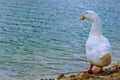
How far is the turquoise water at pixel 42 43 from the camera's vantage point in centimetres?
1656

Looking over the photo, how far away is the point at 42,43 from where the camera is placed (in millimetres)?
24438

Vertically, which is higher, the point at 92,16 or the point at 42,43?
the point at 92,16

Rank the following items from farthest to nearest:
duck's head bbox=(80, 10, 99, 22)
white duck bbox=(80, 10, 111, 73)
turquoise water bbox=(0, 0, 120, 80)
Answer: turquoise water bbox=(0, 0, 120, 80)
duck's head bbox=(80, 10, 99, 22)
white duck bbox=(80, 10, 111, 73)

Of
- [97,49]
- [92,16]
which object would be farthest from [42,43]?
[97,49]

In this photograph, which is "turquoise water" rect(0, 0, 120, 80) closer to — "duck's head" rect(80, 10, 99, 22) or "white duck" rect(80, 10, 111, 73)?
"duck's head" rect(80, 10, 99, 22)

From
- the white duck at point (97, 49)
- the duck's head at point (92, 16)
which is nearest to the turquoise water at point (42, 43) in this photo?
the duck's head at point (92, 16)

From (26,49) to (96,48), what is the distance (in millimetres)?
12233

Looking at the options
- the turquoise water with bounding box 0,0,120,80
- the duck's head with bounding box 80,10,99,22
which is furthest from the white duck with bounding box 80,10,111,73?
the turquoise water with bounding box 0,0,120,80

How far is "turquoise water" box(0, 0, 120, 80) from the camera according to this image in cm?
1656

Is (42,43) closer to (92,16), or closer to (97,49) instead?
(92,16)

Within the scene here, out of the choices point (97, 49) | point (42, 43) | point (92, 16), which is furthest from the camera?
point (42, 43)

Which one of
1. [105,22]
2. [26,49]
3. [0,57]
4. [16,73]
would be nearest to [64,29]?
[105,22]

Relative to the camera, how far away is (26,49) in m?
21.8

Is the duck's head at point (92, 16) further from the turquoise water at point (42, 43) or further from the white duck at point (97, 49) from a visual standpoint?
the turquoise water at point (42, 43)
